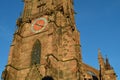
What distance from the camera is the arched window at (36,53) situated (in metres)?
26.0

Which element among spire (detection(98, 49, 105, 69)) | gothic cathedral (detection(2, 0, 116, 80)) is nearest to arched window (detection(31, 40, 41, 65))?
gothic cathedral (detection(2, 0, 116, 80))

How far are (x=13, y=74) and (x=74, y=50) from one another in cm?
782

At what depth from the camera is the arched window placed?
26.0 meters

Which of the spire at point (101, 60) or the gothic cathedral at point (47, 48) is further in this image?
the spire at point (101, 60)

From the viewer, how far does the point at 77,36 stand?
98.0 feet

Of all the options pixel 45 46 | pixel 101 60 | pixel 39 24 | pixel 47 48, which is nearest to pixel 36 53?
pixel 45 46

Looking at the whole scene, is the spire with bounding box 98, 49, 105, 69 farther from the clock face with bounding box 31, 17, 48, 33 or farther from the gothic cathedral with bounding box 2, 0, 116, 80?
the clock face with bounding box 31, 17, 48, 33

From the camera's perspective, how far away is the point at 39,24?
29750mm

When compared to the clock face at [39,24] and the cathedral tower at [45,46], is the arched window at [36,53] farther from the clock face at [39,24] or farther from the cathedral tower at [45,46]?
the clock face at [39,24]

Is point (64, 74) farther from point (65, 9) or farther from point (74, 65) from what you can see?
point (65, 9)

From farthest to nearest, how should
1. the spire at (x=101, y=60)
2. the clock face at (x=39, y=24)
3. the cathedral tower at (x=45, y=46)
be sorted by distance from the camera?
1. the spire at (x=101, y=60)
2. the clock face at (x=39, y=24)
3. the cathedral tower at (x=45, y=46)

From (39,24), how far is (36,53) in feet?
15.8

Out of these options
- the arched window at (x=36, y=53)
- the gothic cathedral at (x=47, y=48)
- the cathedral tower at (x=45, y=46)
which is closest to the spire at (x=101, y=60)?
the gothic cathedral at (x=47, y=48)

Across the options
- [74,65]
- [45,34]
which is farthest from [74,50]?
[45,34]
